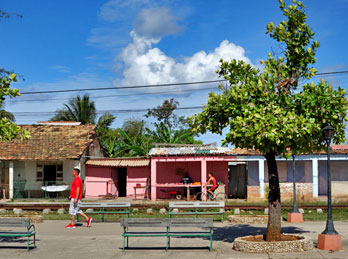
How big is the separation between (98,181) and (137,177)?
7.97 ft

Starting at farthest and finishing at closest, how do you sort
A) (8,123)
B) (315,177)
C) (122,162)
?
(122,162) → (315,177) → (8,123)

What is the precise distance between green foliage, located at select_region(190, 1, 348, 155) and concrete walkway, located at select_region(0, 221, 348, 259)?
8.12 feet

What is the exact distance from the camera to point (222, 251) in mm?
10750

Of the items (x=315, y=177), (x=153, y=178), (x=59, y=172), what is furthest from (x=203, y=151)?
(x=59, y=172)

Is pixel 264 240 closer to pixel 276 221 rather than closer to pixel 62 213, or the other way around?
pixel 276 221

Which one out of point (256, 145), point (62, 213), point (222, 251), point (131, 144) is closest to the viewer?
point (256, 145)

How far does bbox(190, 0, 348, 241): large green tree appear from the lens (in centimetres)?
978

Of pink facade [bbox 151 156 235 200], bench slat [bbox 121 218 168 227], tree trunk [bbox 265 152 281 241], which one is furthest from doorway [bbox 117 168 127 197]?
tree trunk [bbox 265 152 281 241]

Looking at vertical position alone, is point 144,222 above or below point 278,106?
below

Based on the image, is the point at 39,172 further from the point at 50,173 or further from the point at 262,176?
the point at 262,176

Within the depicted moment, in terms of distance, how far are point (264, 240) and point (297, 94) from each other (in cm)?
355

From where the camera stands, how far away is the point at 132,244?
1197 centimetres

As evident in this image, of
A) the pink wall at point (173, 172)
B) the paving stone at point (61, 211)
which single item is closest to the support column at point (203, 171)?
the pink wall at point (173, 172)

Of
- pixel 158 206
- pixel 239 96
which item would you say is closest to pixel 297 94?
pixel 239 96
